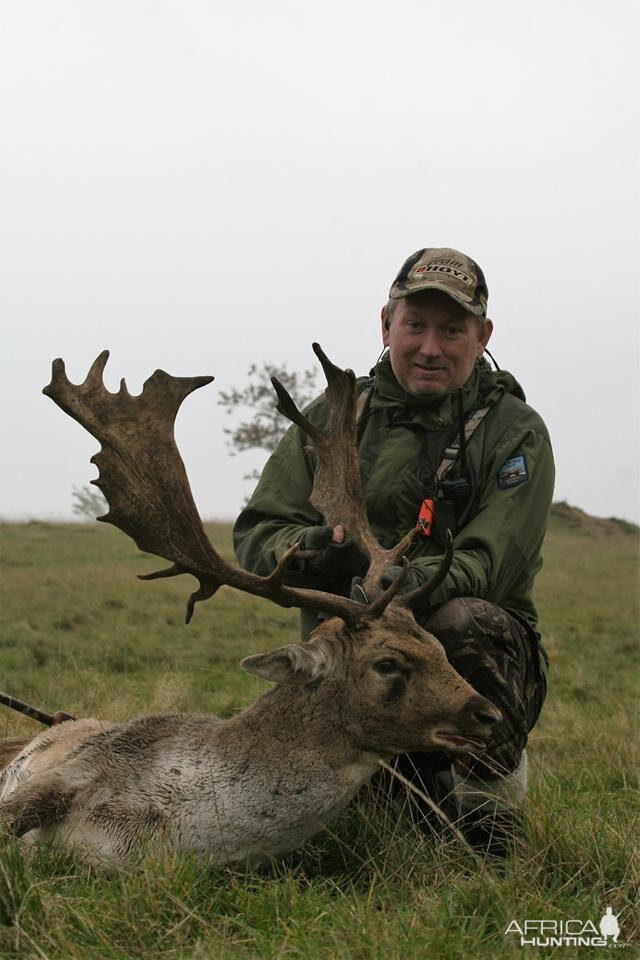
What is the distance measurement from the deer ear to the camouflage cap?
1.98 m

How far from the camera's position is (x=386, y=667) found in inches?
181

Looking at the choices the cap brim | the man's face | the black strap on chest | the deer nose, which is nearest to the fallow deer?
the deer nose

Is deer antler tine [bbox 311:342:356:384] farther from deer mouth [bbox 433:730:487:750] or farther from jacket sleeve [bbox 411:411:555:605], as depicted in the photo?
deer mouth [bbox 433:730:487:750]

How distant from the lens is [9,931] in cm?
362

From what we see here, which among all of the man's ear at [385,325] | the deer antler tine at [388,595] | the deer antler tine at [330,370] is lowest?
the deer antler tine at [388,595]

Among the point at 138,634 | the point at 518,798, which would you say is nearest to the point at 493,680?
the point at 518,798

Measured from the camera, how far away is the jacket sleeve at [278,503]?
5730mm

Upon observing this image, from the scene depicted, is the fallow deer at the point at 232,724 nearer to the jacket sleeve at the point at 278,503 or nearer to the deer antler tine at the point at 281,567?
the deer antler tine at the point at 281,567

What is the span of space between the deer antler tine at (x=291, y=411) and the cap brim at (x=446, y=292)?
838mm

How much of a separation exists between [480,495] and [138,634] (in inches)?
254

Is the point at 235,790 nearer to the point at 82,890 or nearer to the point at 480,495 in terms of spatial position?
the point at 82,890

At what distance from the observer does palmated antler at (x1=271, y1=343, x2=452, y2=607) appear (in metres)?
5.26

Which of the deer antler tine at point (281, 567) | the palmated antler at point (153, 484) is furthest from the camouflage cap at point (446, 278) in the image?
the deer antler tine at point (281, 567)

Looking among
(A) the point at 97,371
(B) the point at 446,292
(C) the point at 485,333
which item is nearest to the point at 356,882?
(A) the point at 97,371
